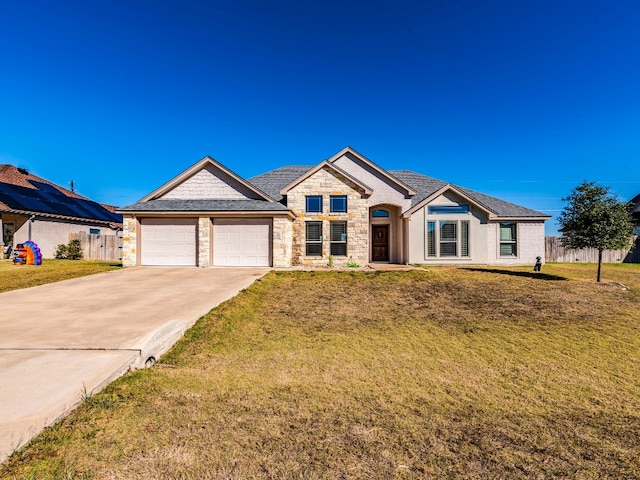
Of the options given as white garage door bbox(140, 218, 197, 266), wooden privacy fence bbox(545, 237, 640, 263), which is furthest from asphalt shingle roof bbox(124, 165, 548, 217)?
wooden privacy fence bbox(545, 237, 640, 263)

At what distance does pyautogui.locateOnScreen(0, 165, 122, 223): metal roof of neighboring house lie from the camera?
69.2 ft

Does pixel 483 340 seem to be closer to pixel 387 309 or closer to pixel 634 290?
pixel 387 309

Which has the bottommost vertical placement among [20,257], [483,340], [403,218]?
[483,340]

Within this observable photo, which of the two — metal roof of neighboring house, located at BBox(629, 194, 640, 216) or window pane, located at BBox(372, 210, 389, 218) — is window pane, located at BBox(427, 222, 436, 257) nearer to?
window pane, located at BBox(372, 210, 389, 218)

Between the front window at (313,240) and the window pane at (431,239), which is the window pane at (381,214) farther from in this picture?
the front window at (313,240)

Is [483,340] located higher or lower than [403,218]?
lower

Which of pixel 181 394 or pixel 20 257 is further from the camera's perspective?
pixel 20 257

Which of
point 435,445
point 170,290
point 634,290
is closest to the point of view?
point 435,445

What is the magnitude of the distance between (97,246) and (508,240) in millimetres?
27181

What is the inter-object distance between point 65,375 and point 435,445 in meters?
4.02

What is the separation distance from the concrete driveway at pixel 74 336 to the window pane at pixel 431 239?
38.5ft

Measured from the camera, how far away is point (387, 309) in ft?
27.8

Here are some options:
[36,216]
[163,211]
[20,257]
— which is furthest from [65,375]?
[36,216]

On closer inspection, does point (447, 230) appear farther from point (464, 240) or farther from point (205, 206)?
point (205, 206)
